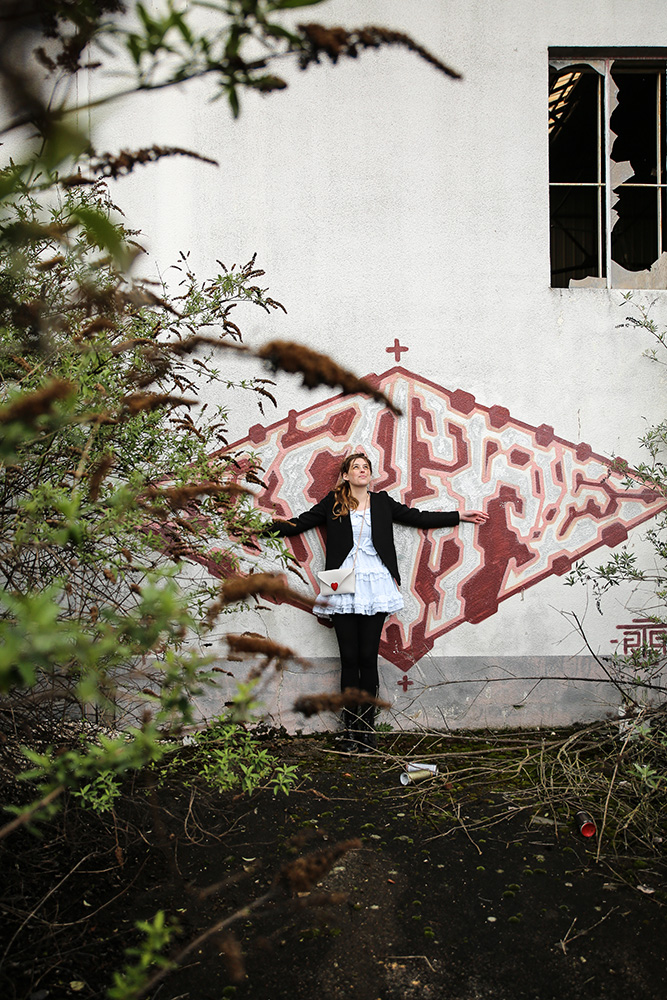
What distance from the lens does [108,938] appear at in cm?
224

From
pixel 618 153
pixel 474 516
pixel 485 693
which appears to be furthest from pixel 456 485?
pixel 618 153

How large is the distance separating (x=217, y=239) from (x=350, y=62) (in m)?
1.28

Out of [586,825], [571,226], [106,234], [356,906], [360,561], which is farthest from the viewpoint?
[571,226]

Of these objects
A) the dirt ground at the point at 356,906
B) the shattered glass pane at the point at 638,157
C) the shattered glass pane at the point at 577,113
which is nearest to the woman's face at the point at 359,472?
the dirt ground at the point at 356,906

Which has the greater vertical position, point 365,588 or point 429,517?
point 429,517

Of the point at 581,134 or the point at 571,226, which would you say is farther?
the point at 571,226

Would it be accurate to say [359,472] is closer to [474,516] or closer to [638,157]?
[474,516]

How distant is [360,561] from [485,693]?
1.05 m

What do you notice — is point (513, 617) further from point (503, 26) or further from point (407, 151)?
point (503, 26)

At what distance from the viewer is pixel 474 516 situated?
4.21 meters

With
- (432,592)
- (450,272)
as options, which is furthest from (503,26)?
(432,592)

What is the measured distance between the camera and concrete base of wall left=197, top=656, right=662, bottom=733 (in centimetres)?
418

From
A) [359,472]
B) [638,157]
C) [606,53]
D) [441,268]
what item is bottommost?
[359,472]

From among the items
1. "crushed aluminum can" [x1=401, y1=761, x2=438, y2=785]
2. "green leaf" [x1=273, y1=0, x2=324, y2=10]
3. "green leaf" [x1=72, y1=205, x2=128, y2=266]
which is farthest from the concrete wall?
"green leaf" [x1=72, y1=205, x2=128, y2=266]
